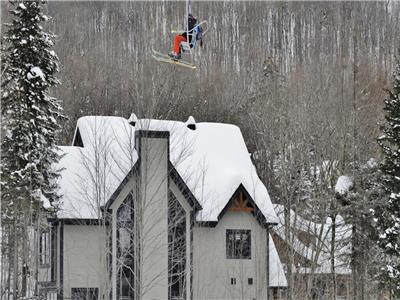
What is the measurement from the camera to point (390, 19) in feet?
193

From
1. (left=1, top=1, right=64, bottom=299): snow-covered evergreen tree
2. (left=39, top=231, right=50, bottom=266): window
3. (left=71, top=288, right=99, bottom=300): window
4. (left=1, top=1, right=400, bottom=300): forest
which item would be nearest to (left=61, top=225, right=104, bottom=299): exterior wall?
(left=71, top=288, right=99, bottom=300): window

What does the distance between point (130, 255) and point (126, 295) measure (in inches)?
58.3

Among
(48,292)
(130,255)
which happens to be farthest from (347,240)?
(48,292)

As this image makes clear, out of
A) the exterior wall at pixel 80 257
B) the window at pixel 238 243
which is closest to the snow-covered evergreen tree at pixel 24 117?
the exterior wall at pixel 80 257

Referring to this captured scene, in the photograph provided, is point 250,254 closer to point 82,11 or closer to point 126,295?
point 126,295

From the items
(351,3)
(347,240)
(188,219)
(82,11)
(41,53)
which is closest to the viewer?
(41,53)

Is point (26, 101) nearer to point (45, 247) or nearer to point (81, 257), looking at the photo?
point (45, 247)

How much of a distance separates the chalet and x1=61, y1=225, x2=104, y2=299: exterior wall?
0.04 m

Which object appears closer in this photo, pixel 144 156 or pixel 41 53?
pixel 41 53

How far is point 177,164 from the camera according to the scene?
29.4 metres

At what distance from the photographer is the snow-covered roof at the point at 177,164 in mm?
28062

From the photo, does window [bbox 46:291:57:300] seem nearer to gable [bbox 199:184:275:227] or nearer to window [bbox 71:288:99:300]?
window [bbox 71:288:99:300]

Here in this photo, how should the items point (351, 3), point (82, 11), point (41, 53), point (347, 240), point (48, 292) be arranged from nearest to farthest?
point (41, 53), point (48, 292), point (347, 240), point (82, 11), point (351, 3)

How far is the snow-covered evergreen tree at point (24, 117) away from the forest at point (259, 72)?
14.4 metres
